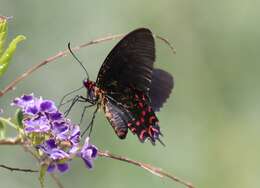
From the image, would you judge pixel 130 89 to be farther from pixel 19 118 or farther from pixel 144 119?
pixel 19 118

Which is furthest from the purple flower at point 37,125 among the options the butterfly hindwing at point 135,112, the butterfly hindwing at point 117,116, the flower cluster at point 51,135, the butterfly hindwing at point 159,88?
the butterfly hindwing at point 159,88

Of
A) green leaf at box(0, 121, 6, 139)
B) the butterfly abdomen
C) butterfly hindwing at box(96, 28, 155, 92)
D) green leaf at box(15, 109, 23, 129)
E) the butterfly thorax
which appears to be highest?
green leaf at box(15, 109, 23, 129)

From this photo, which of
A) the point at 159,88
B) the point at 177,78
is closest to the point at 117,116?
the point at 159,88

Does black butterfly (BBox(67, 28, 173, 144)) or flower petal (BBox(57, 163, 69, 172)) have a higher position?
flower petal (BBox(57, 163, 69, 172))

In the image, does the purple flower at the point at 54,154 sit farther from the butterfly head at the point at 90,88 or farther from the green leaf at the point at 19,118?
the butterfly head at the point at 90,88

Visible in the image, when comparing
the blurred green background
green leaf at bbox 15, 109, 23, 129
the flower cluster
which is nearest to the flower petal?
the flower cluster

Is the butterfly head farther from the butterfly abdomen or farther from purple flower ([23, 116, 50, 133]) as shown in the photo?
purple flower ([23, 116, 50, 133])
